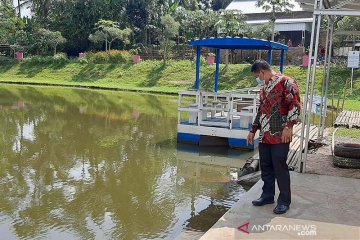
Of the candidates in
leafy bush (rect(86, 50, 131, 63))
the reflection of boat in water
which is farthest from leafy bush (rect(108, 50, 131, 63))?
the reflection of boat in water

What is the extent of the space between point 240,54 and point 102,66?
10.3 meters

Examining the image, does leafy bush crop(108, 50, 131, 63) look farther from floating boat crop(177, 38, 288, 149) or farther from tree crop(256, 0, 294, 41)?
floating boat crop(177, 38, 288, 149)

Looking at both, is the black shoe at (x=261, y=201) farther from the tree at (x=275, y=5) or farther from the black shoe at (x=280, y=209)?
the tree at (x=275, y=5)

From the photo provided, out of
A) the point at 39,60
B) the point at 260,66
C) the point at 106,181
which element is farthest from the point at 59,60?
the point at 260,66

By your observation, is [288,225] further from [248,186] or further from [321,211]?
[248,186]

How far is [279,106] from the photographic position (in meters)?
4.67

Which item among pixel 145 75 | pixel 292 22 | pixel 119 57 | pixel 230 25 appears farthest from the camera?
pixel 292 22

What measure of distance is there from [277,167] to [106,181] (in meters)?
3.63

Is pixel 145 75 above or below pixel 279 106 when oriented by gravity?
below

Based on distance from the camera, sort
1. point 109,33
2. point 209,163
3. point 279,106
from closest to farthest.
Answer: point 279,106 → point 209,163 → point 109,33

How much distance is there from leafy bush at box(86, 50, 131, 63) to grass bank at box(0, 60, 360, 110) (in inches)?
28.8

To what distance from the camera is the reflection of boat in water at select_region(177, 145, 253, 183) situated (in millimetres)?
8062

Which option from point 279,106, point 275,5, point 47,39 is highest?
point 275,5

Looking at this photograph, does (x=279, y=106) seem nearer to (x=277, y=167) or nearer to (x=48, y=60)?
(x=277, y=167)
